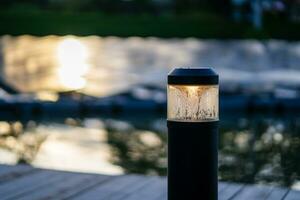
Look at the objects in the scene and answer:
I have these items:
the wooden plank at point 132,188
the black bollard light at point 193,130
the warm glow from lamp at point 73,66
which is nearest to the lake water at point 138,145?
the wooden plank at point 132,188

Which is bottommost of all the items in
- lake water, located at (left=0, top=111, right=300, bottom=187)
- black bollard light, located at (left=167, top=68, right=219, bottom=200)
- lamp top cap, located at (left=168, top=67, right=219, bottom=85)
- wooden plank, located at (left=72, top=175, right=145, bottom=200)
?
lake water, located at (left=0, top=111, right=300, bottom=187)

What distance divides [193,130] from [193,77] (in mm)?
272

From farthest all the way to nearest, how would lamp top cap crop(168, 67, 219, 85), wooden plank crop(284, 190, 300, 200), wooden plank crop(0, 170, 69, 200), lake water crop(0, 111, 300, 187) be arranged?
lake water crop(0, 111, 300, 187)
wooden plank crop(0, 170, 69, 200)
wooden plank crop(284, 190, 300, 200)
lamp top cap crop(168, 67, 219, 85)

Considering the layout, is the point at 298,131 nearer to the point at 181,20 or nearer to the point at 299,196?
the point at 299,196

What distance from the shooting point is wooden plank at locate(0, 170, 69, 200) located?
509 centimetres

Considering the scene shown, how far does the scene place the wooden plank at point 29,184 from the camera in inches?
200

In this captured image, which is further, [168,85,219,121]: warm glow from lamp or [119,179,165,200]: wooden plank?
[119,179,165,200]: wooden plank

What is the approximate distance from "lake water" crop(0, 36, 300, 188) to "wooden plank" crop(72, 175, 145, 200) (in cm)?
230

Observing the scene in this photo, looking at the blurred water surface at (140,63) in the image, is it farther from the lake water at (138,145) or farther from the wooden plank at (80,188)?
the wooden plank at (80,188)

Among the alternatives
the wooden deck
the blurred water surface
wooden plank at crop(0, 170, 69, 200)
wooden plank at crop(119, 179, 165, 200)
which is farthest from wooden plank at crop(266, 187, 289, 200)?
the blurred water surface

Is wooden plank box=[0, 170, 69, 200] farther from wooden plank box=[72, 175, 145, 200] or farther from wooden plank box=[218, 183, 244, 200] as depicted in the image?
wooden plank box=[218, 183, 244, 200]

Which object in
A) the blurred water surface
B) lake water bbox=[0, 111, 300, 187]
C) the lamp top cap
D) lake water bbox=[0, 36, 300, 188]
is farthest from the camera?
the blurred water surface

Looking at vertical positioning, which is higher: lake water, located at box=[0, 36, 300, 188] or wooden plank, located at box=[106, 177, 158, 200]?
wooden plank, located at box=[106, 177, 158, 200]

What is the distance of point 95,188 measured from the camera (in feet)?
17.3
